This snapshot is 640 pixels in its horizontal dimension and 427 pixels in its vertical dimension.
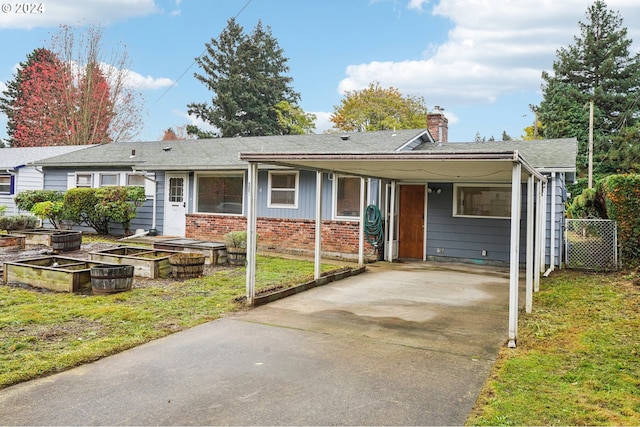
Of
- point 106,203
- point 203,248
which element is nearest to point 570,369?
point 203,248

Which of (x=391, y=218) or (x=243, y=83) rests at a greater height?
(x=243, y=83)

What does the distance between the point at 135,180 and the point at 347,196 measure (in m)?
7.59

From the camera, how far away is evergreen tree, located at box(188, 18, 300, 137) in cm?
3525

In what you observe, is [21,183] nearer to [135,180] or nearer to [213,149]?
[135,180]

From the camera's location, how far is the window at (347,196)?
1224 cm

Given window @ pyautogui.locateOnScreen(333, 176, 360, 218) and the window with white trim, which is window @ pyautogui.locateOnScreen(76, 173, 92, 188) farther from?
window @ pyautogui.locateOnScreen(333, 176, 360, 218)

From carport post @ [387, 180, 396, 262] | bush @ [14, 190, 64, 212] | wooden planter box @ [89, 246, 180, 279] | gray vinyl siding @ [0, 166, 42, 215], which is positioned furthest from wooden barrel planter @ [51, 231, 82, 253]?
gray vinyl siding @ [0, 166, 42, 215]

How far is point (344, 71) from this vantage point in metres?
32.7

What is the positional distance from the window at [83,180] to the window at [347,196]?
9136 mm

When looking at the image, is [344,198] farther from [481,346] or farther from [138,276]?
[481,346]

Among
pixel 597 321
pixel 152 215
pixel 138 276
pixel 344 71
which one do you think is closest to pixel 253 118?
pixel 344 71

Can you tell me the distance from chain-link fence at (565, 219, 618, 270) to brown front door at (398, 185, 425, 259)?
3385 millimetres

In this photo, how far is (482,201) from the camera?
37.8 ft

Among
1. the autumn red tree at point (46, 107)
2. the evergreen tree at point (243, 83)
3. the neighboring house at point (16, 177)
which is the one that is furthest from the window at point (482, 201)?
the evergreen tree at point (243, 83)
